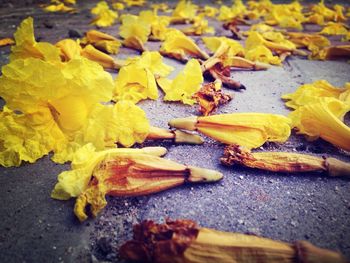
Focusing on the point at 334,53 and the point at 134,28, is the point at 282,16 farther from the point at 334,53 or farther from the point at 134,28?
the point at 134,28

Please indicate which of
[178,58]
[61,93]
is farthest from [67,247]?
[178,58]

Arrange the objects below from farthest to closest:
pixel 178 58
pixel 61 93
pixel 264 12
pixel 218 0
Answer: pixel 218 0
pixel 264 12
pixel 178 58
pixel 61 93

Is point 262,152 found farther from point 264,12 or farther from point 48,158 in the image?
point 264,12

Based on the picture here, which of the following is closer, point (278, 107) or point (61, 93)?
point (61, 93)

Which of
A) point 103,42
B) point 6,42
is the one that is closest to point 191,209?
point 103,42

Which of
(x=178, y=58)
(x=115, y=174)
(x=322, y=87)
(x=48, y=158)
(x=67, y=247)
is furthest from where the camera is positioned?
(x=178, y=58)

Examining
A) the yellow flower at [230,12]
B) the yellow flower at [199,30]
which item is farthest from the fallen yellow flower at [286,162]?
the yellow flower at [230,12]

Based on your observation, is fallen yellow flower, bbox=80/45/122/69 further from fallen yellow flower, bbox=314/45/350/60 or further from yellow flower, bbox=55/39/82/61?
fallen yellow flower, bbox=314/45/350/60
